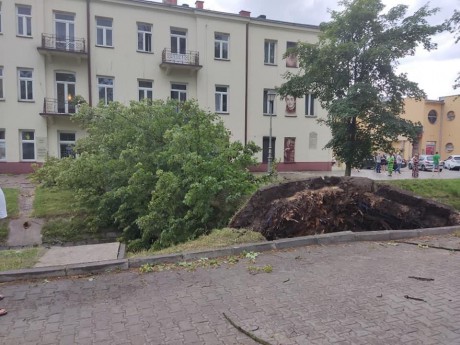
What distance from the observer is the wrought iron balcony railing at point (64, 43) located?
74.8ft

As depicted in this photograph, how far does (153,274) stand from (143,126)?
19.1 ft

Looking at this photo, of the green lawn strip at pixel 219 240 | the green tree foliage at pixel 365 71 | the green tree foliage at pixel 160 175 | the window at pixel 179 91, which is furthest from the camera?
the window at pixel 179 91

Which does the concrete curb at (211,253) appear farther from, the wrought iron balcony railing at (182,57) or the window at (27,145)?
the wrought iron balcony railing at (182,57)

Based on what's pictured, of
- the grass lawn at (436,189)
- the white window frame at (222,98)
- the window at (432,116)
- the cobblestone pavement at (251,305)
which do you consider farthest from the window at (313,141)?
the window at (432,116)

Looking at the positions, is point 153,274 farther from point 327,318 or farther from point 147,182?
point 147,182

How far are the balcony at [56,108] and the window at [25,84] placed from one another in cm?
99

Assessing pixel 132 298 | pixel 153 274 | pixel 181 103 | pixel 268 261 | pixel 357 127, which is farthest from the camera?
pixel 357 127

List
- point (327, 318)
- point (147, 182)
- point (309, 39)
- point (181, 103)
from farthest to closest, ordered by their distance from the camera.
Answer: point (309, 39)
point (181, 103)
point (147, 182)
point (327, 318)

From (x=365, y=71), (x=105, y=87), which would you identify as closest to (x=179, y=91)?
(x=105, y=87)

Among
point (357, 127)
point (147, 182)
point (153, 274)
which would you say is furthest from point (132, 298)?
point (357, 127)

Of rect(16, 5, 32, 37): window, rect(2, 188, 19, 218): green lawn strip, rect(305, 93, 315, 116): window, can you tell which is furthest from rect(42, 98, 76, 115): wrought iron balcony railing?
rect(305, 93, 315, 116): window

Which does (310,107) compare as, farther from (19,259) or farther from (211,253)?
(19,259)

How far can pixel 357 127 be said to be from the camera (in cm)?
1376

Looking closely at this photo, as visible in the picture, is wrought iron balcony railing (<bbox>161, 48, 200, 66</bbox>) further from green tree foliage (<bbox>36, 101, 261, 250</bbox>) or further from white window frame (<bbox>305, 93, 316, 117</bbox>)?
green tree foliage (<bbox>36, 101, 261, 250</bbox>)
